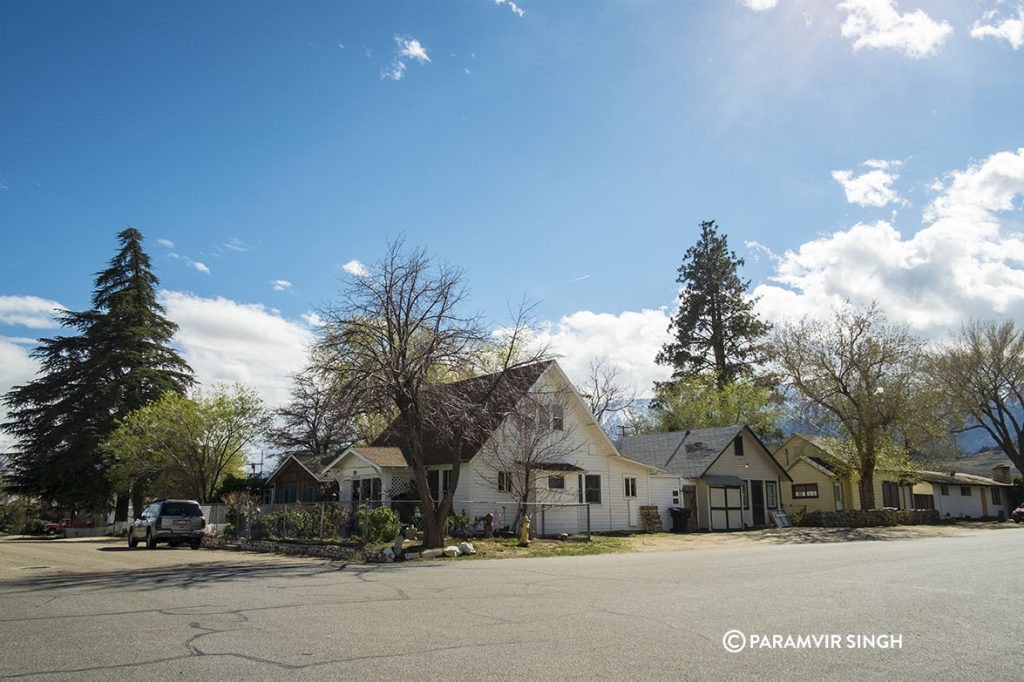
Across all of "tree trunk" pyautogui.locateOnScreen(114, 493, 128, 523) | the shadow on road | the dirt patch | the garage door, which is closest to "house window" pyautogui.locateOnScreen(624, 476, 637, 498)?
the dirt patch

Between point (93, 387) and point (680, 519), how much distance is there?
39.3 m

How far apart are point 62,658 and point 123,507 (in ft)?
157

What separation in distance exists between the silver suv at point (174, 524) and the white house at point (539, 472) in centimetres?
663

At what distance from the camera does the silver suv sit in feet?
87.2

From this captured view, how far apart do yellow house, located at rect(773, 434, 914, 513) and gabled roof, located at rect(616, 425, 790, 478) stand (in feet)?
17.4

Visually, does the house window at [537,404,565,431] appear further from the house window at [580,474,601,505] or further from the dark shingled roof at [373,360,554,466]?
the house window at [580,474,601,505]

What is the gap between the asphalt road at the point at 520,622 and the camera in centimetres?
661

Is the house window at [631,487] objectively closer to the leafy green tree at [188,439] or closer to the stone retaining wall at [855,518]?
the stone retaining wall at [855,518]

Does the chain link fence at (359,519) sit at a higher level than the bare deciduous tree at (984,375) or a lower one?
lower

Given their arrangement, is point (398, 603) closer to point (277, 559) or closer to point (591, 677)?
point (591, 677)

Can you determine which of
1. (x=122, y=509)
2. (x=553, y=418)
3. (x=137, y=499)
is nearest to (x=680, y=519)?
(x=553, y=418)

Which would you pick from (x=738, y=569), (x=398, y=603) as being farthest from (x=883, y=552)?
(x=398, y=603)

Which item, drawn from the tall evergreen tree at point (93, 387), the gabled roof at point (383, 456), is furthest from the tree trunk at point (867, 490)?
the tall evergreen tree at point (93, 387)

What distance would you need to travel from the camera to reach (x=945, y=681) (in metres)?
6.10
